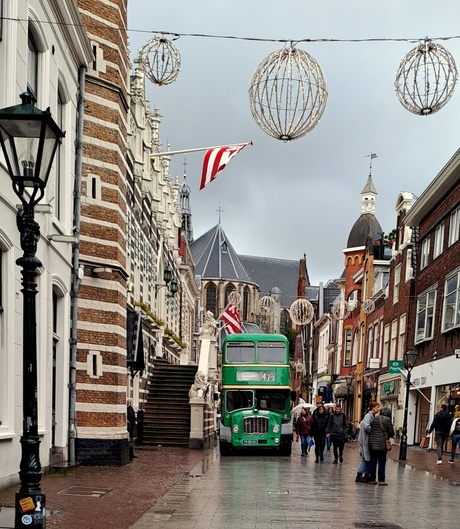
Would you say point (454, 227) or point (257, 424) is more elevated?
point (454, 227)

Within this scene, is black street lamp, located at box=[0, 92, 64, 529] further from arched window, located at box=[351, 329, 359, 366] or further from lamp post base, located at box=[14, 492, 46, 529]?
arched window, located at box=[351, 329, 359, 366]

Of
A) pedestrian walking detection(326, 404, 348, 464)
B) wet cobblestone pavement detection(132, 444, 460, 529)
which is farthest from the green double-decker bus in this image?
wet cobblestone pavement detection(132, 444, 460, 529)

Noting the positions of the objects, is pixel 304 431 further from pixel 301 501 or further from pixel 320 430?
pixel 301 501

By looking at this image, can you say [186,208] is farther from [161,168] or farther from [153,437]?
[153,437]

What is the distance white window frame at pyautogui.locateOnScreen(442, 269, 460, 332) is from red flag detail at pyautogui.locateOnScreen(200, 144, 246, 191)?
10.8m

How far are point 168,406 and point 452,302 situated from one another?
11.3 meters

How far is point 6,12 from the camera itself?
13297 mm

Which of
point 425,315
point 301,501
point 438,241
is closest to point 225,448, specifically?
point 425,315

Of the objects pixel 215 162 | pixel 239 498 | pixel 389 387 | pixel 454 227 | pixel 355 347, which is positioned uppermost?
pixel 215 162

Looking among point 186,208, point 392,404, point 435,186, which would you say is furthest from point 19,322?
point 186,208

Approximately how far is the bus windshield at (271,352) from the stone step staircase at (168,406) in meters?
4.26

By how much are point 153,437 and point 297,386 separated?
73.5m

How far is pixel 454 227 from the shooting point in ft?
103

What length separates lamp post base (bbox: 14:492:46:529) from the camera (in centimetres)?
787
